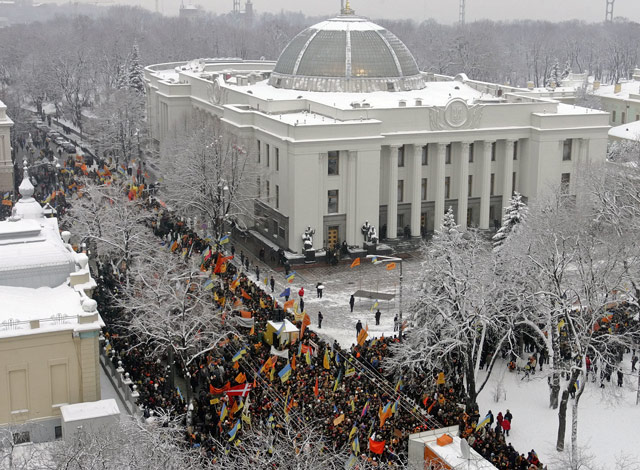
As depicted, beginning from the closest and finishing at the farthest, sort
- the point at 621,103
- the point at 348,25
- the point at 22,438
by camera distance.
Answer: the point at 22,438 < the point at 348,25 < the point at 621,103

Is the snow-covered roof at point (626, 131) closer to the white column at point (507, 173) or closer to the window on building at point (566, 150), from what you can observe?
the window on building at point (566, 150)

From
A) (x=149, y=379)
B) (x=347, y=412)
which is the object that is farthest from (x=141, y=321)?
(x=347, y=412)

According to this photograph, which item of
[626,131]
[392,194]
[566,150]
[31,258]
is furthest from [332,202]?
[626,131]

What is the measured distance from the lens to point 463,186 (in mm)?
56406

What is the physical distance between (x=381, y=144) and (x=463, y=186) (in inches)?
226

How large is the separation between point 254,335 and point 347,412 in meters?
8.29

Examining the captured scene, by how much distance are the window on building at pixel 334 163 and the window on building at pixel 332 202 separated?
994 mm

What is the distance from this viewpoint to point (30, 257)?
30656 millimetres

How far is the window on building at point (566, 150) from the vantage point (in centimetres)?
5727

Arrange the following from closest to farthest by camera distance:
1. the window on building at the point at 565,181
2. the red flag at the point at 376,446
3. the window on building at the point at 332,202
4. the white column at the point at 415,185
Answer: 1. the red flag at the point at 376,446
2. the window on building at the point at 332,202
3. the white column at the point at 415,185
4. the window on building at the point at 565,181

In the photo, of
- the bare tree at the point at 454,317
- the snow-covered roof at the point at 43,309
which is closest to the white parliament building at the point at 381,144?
the bare tree at the point at 454,317

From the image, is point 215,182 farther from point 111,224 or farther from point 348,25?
point 348,25

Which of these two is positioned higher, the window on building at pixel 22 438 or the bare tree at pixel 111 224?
the bare tree at pixel 111 224

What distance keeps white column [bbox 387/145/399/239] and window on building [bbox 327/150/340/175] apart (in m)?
3.15
